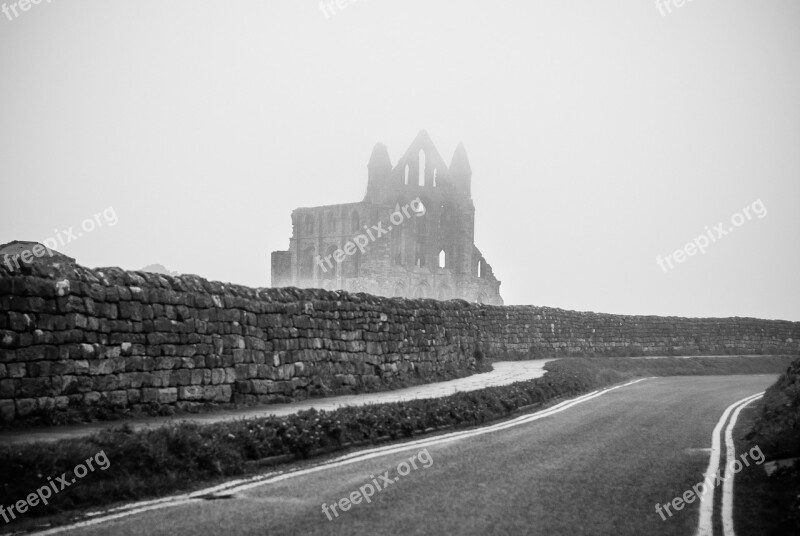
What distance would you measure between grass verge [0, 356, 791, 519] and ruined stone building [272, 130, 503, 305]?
5668 cm

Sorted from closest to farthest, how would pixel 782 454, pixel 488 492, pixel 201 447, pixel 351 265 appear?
pixel 488 492, pixel 201 447, pixel 782 454, pixel 351 265

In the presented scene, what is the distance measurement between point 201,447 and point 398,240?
6746 cm

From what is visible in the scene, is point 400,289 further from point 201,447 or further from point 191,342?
point 201,447

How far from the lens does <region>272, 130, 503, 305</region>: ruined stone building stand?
244 feet

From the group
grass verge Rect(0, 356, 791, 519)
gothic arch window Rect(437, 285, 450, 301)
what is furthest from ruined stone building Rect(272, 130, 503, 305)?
grass verge Rect(0, 356, 791, 519)

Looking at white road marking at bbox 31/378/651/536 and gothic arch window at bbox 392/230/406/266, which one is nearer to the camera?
white road marking at bbox 31/378/651/536

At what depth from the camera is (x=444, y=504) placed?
26.9 feet

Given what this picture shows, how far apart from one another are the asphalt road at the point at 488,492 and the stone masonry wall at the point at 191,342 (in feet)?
13.7

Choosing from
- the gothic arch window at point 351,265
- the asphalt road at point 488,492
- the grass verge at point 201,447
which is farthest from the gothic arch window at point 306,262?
the asphalt road at point 488,492

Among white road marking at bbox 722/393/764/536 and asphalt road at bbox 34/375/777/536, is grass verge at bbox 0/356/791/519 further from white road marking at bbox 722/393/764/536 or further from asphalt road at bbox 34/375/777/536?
white road marking at bbox 722/393/764/536

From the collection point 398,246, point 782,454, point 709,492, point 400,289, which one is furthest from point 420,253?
point 709,492

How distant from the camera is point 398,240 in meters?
77.2

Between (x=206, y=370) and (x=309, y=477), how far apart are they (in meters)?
5.62

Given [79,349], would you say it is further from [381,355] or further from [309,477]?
[381,355]
